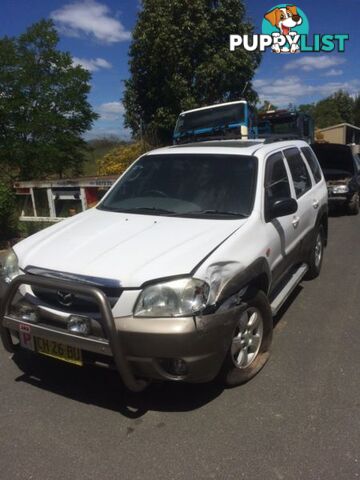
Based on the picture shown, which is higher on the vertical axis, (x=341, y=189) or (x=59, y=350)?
(x=59, y=350)

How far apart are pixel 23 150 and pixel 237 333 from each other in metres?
8.40

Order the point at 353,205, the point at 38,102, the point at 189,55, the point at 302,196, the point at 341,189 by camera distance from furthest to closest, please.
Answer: the point at 189,55
the point at 353,205
the point at 341,189
the point at 38,102
the point at 302,196

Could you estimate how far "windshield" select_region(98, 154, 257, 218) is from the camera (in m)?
3.78

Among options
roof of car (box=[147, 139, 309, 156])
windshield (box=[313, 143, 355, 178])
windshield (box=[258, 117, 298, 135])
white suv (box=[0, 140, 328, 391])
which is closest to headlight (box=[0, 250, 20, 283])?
white suv (box=[0, 140, 328, 391])

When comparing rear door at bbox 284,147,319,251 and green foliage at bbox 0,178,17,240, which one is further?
green foliage at bbox 0,178,17,240

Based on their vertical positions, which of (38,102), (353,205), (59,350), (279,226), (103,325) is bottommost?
(353,205)

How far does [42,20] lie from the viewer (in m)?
10.3

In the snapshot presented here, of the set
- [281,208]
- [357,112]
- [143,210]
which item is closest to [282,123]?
[281,208]

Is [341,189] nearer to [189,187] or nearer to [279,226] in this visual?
[279,226]

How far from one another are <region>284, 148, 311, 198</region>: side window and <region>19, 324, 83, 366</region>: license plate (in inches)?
119

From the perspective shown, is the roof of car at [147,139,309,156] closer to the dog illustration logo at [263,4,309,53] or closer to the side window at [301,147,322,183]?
the side window at [301,147,322,183]

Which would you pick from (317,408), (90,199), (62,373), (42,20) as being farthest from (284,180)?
(42,20)

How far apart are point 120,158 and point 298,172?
44.3 feet

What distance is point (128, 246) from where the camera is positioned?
3.14 meters
